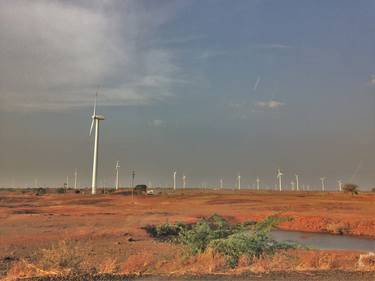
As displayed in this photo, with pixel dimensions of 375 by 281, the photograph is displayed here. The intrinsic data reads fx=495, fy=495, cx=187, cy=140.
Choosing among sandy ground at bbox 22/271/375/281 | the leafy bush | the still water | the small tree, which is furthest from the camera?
the small tree

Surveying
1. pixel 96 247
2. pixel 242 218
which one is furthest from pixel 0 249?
pixel 242 218

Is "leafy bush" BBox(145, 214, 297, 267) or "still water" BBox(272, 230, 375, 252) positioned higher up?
"leafy bush" BBox(145, 214, 297, 267)

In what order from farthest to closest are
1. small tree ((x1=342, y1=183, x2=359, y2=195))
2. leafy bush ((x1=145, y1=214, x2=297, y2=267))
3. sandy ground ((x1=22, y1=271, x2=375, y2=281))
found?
small tree ((x1=342, y1=183, x2=359, y2=195)), leafy bush ((x1=145, y1=214, x2=297, y2=267)), sandy ground ((x1=22, y1=271, x2=375, y2=281))

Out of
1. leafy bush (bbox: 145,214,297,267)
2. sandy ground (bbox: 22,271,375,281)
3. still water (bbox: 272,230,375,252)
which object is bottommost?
still water (bbox: 272,230,375,252)

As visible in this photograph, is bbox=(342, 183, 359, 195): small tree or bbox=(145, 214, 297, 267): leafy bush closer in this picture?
bbox=(145, 214, 297, 267): leafy bush

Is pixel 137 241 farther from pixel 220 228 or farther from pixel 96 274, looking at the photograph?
pixel 96 274

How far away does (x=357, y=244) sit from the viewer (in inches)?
1350

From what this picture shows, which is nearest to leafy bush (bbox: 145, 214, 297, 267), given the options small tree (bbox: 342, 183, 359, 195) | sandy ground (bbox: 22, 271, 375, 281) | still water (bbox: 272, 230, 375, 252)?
sandy ground (bbox: 22, 271, 375, 281)

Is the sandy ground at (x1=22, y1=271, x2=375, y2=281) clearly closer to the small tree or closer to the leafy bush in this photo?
the leafy bush

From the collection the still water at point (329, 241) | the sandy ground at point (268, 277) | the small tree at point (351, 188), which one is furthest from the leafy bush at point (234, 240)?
the small tree at point (351, 188)

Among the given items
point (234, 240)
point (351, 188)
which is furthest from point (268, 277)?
point (351, 188)

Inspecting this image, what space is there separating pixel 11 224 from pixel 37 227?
423cm

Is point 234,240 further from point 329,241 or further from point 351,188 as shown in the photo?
point 351,188

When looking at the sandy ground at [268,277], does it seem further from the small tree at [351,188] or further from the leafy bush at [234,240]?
the small tree at [351,188]
